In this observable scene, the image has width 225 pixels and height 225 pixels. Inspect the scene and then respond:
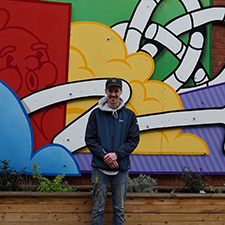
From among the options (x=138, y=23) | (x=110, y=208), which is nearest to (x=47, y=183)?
(x=110, y=208)

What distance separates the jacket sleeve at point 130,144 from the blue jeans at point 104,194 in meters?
0.26

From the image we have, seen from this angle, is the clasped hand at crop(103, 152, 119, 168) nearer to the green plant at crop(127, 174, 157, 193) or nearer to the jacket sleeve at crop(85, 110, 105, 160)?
the jacket sleeve at crop(85, 110, 105, 160)

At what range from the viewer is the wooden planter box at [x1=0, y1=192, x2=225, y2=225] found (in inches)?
131

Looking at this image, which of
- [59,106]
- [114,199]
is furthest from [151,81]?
[114,199]

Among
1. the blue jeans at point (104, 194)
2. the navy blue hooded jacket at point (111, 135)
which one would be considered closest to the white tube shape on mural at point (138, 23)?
the navy blue hooded jacket at point (111, 135)

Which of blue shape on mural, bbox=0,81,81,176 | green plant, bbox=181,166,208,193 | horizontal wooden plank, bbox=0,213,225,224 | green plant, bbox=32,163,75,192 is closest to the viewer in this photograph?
horizontal wooden plank, bbox=0,213,225,224

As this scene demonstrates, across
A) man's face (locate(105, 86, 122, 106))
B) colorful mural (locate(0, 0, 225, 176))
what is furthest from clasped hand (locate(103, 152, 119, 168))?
colorful mural (locate(0, 0, 225, 176))

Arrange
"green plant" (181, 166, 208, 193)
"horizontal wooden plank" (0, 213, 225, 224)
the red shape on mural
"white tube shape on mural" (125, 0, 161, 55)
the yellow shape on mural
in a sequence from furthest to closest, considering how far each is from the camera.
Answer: "white tube shape on mural" (125, 0, 161, 55)
the yellow shape on mural
the red shape on mural
"green plant" (181, 166, 208, 193)
"horizontal wooden plank" (0, 213, 225, 224)

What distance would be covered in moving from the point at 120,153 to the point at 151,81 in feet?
6.29

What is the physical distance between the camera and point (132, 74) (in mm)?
4457

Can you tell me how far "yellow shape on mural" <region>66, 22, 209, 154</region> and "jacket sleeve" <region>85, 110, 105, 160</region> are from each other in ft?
4.27

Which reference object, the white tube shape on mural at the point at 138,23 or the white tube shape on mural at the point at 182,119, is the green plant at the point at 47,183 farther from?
the white tube shape on mural at the point at 138,23

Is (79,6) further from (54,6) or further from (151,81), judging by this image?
(151,81)

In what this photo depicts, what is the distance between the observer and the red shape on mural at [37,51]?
14.0 feet
